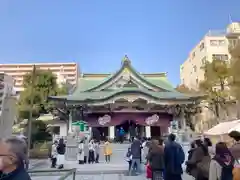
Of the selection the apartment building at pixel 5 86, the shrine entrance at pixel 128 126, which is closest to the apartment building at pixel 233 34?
the shrine entrance at pixel 128 126

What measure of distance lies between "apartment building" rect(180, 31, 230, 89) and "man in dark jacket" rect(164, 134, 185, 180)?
30.9 meters

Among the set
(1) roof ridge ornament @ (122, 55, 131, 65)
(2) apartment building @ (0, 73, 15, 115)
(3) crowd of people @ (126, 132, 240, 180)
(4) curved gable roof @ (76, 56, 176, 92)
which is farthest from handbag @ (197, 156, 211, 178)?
(1) roof ridge ornament @ (122, 55, 131, 65)

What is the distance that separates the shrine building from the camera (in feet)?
75.5

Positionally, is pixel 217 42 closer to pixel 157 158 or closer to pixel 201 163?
pixel 157 158

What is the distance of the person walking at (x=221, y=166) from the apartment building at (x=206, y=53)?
1279 inches

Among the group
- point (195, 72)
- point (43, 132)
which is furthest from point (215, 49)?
point (43, 132)

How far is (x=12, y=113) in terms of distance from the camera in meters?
4.93

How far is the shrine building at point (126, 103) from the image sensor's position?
2300 cm

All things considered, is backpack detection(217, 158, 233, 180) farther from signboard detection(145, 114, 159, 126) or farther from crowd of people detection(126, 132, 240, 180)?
signboard detection(145, 114, 159, 126)

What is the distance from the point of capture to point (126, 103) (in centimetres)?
2483

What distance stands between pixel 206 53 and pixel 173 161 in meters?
34.4

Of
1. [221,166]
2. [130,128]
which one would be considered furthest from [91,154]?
[130,128]

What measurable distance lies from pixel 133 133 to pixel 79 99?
7.27 meters

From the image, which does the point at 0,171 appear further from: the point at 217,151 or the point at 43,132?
the point at 43,132
